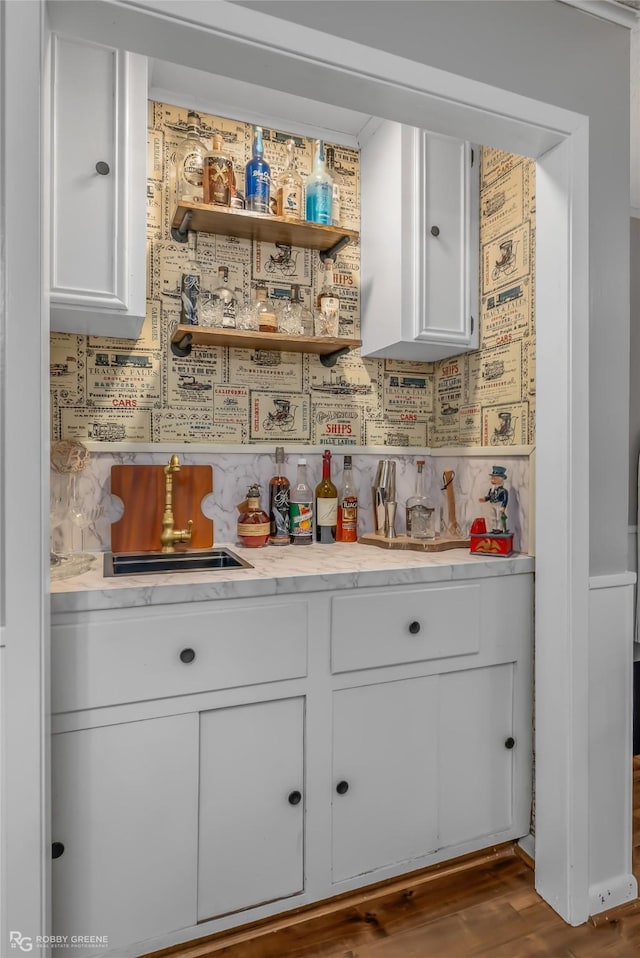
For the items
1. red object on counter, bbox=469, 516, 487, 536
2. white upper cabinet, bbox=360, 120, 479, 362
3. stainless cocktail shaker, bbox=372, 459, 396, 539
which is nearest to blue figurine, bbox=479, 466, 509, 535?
red object on counter, bbox=469, 516, 487, 536

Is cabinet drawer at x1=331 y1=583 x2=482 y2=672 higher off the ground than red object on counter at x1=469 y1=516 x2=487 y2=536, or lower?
lower

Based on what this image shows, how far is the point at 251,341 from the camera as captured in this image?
1.97m

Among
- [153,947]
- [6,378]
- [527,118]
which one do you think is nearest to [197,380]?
[6,378]

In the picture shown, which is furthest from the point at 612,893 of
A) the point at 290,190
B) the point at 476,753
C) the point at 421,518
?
the point at 290,190

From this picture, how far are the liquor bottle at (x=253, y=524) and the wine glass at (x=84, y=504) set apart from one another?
47cm

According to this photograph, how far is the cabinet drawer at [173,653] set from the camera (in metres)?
1.27

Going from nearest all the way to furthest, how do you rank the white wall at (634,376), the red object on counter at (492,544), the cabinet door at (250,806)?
the cabinet door at (250,806), the red object on counter at (492,544), the white wall at (634,376)

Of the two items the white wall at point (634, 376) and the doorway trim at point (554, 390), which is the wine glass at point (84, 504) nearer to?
the doorway trim at point (554, 390)

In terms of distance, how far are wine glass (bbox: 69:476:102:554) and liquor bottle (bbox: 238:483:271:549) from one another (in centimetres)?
47

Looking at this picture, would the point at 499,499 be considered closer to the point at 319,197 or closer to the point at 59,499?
the point at 319,197

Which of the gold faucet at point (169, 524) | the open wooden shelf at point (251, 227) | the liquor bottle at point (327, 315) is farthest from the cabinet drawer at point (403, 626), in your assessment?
the open wooden shelf at point (251, 227)

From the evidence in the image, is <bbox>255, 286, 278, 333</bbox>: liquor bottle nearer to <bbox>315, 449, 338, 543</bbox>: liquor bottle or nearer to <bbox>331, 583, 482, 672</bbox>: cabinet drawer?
<bbox>315, 449, 338, 543</bbox>: liquor bottle

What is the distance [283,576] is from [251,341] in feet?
2.92

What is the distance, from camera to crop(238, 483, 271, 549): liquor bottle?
196 centimetres
